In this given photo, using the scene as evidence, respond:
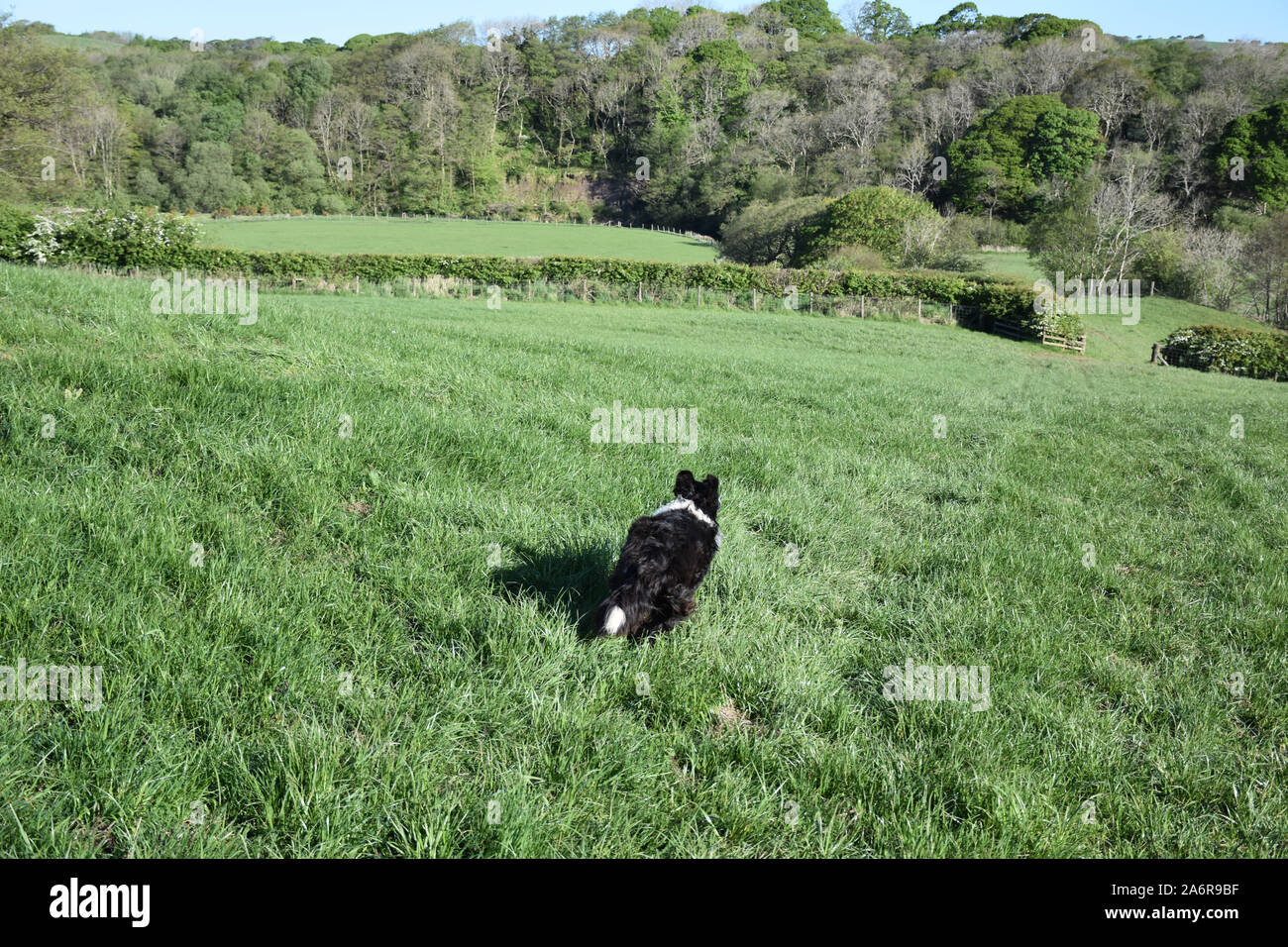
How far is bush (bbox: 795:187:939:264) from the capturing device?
5659 centimetres

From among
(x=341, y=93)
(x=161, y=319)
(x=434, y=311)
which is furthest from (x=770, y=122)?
(x=161, y=319)

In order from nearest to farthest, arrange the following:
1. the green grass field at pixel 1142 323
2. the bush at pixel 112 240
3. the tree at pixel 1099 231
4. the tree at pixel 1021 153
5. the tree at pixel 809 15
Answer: the bush at pixel 112 240 < the green grass field at pixel 1142 323 < the tree at pixel 1099 231 < the tree at pixel 1021 153 < the tree at pixel 809 15

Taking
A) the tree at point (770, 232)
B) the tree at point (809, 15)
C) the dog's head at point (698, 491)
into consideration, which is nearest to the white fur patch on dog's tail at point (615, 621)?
the dog's head at point (698, 491)

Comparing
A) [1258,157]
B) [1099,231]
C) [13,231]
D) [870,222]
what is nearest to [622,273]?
[870,222]

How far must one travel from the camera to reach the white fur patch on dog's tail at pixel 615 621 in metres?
3.48

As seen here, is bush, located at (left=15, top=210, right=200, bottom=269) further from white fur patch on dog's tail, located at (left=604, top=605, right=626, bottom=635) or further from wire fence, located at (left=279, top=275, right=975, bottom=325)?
white fur patch on dog's tail, located at (left=604, top=605, right=626, bottom=635)

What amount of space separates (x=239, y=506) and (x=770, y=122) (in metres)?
133

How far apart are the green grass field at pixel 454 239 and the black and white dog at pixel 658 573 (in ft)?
194

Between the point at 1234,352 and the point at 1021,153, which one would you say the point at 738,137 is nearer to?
the point at 1021,153

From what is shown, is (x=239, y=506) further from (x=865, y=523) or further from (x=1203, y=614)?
(x=1203, y=614)

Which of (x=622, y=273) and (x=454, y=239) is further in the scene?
(x=454, y=239)

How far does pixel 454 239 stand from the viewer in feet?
249

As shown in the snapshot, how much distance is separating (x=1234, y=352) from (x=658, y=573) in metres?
45.4

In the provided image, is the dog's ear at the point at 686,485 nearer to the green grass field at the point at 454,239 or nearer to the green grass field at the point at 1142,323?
the green grass field at the point at 1142,323
